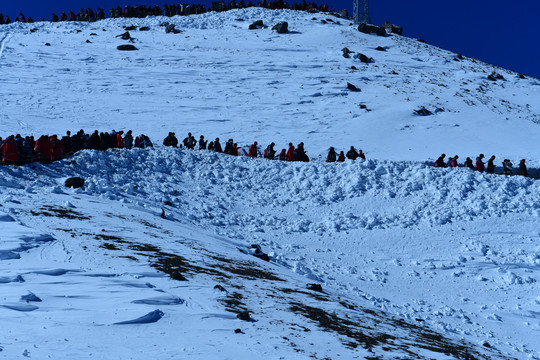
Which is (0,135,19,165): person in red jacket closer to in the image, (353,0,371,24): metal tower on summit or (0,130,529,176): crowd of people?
(0,130,529,176): crowd of people

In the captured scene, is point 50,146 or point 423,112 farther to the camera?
point 423,112

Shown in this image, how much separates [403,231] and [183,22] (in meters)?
45.3

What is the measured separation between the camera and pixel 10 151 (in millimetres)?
17172

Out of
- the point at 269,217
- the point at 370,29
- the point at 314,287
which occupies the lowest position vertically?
the point at 314,287

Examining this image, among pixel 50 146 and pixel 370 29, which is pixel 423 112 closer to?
pixel 370 29

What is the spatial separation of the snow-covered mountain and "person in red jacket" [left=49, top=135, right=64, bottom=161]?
841mm

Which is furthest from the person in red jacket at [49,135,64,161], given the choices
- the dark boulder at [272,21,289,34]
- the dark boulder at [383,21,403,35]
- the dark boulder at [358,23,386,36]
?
the dark boulder at [383,21,403,35]

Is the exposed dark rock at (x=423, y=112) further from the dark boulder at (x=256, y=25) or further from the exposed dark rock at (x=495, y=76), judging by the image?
the dark boulder at (x=256, y=25)

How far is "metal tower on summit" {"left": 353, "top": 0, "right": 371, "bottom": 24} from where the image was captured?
58.1 m

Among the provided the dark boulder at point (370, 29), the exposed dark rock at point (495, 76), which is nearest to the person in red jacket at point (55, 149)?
the exposed dark rock at point (495, 76)

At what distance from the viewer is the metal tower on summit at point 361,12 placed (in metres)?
58.1

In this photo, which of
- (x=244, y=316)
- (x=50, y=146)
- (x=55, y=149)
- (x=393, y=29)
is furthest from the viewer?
(x=393, y=29)

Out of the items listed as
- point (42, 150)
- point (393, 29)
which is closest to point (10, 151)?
point (42, 150)

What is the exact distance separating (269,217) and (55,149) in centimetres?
845
